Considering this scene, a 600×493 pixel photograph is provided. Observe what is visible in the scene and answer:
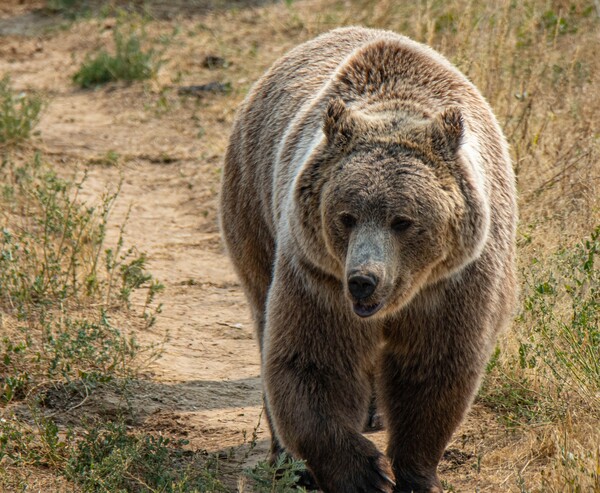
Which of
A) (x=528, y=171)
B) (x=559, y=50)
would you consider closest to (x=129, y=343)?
(x=528, y=171)

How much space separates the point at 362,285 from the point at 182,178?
5.51m

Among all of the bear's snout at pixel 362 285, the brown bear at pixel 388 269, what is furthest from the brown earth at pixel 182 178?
the bear's snout at pixel 362 285

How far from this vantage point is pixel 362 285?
3836 millimetres

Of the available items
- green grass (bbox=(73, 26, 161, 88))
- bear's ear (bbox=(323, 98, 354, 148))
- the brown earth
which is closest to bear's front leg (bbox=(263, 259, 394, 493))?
bear's ear (bbox=(323, 98, 354, 148))

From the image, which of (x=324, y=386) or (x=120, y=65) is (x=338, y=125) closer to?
(x=324, y=386)

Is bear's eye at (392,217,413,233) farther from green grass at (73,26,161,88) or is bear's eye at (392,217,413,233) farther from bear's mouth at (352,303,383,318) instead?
green grass at (73,26,161,88)

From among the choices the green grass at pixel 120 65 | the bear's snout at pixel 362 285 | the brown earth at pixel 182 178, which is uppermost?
the bear's snout at pixel 362 285

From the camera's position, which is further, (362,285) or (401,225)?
(401,225)

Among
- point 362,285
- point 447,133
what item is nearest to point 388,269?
point 362,285

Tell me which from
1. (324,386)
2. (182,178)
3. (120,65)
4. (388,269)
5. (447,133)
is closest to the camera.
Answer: (388,269)

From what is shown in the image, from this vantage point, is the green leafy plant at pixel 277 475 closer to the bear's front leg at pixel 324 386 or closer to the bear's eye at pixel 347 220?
the bear's front leg at pixel 324 386

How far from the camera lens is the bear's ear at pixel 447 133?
13.6ft

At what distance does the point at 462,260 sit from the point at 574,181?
3.05 meters

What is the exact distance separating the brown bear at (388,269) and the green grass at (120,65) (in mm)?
6746
